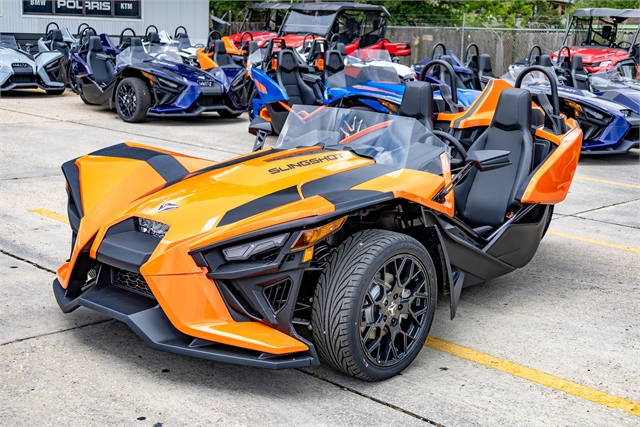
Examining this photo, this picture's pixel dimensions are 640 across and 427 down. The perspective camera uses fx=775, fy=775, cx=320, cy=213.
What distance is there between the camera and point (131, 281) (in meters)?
3.47

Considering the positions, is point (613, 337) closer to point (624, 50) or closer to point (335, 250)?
point (335, 250)

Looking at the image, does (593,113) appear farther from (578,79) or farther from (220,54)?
(220,54)

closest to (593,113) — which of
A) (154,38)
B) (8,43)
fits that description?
(154,38)

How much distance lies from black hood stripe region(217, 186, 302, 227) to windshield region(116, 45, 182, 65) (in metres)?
9.51

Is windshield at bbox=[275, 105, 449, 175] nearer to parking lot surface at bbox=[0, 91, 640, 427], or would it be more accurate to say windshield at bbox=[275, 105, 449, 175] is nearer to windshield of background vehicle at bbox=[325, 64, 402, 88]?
parking lot surface at bbox=[0, 91, 640, 427]

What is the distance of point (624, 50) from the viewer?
57.8 ft

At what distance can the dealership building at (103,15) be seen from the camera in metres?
22.8

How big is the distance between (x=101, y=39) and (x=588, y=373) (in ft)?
43.4

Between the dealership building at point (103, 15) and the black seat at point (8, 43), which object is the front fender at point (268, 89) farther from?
the dealership building at point (103, 15)

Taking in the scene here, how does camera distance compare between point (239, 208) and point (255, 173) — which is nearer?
point (239, 208)

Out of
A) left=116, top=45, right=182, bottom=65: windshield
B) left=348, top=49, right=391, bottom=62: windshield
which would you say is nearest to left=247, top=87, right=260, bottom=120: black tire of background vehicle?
left=116, top=45, right=182, bottom=65: windshield

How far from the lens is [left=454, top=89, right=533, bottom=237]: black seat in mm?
5031

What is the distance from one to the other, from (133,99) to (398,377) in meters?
9.65

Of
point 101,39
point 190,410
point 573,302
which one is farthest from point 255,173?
point 101,39
